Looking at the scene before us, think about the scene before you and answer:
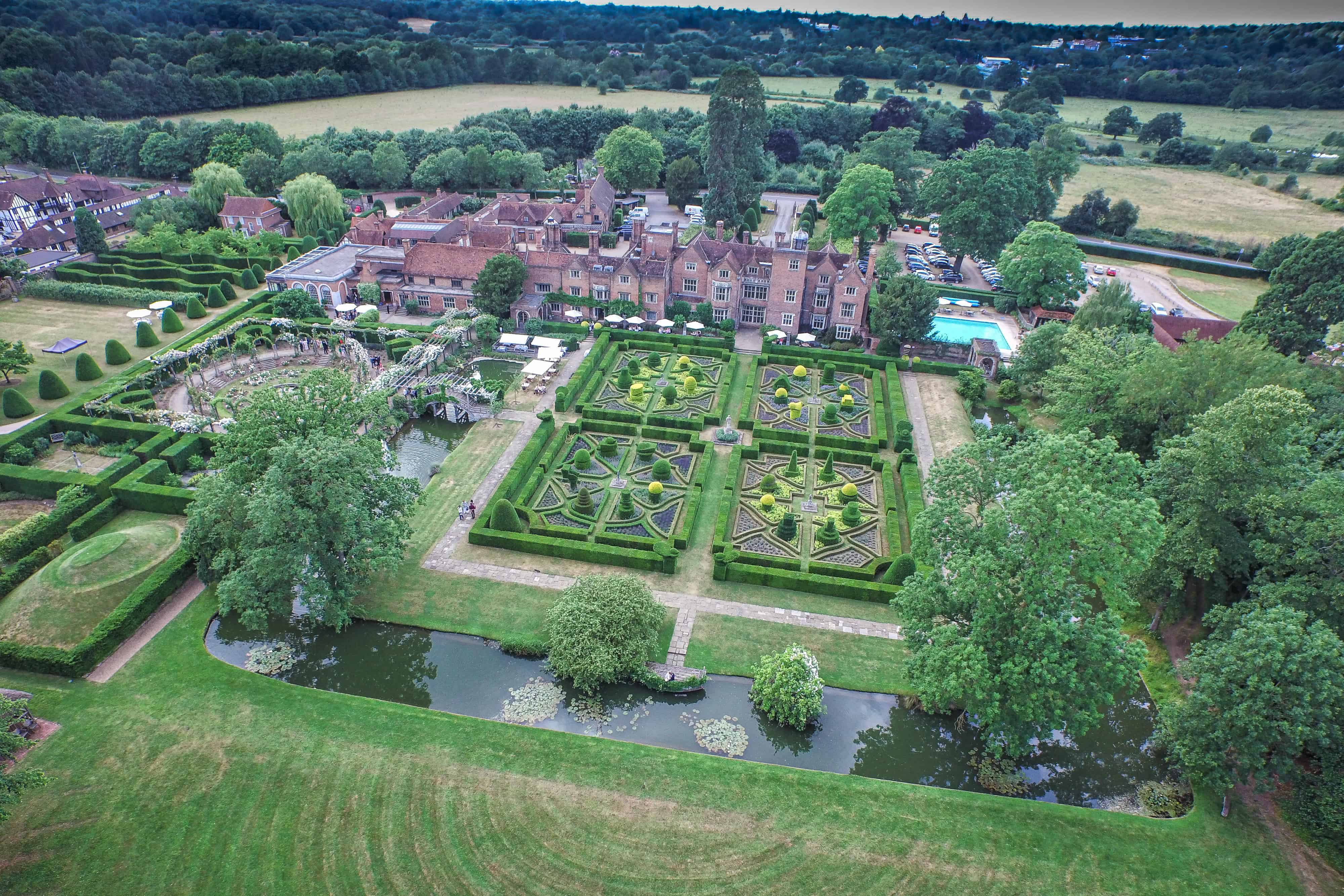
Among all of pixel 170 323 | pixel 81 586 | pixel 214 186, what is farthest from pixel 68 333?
pixel 81 586

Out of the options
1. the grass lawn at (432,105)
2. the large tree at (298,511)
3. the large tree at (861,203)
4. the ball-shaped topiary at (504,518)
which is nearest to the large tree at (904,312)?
the large tree at (861,203)

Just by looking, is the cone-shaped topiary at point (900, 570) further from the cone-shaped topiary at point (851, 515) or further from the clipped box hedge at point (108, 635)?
the clipped box hedge at point (108, 635)

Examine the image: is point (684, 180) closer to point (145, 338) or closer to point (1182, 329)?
point (1182, 329)

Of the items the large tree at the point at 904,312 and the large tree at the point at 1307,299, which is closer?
the large tree at the point at 1307,299

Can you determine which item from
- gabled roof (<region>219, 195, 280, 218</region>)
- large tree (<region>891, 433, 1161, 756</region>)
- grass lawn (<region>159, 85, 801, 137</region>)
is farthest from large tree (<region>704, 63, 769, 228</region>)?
large tree (<region>891, 433, 1161, 756</region>)

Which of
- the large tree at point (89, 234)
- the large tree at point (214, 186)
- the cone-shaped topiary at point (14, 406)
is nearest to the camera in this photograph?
the cone-shaped topiary at point (14, 406)

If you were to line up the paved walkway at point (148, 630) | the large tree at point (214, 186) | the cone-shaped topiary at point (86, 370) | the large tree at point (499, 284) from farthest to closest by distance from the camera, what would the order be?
1. the large tree at point (214, 186)
2. the large tree at point (499, 284)
3. the cone-shaped topiary at point (86, 370)
4. the paved walkway at point (148, 630)

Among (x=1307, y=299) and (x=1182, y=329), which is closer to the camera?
(x=1307, y=299)
